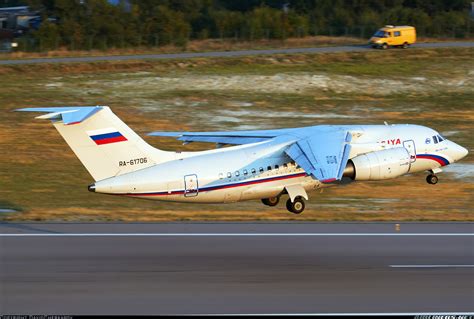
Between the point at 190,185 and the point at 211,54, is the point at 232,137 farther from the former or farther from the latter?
the point at 211,54

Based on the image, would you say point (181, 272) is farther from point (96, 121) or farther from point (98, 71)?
point (98, 71)

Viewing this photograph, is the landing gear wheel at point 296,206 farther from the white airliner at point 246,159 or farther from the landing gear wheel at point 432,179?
the landing gear wheel at point 432,179

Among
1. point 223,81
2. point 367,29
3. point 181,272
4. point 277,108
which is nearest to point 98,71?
point 223,81

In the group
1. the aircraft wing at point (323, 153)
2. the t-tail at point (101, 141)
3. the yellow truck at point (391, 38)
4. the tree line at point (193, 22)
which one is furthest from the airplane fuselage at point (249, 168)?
the tree line at point (193, 22)

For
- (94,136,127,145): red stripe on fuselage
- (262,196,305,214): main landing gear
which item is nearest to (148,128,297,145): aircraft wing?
(262,196,305,214): main landing gear

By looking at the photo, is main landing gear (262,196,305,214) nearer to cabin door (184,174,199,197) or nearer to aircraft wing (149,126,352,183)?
aircraft wing (149,126,352,183)

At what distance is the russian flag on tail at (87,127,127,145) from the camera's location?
81.0ft

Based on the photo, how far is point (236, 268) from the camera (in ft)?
68.9

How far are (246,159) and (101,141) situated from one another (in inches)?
226

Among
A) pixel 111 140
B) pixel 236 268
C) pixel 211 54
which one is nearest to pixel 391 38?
pixel 211 54

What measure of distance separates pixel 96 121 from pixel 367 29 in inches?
2398

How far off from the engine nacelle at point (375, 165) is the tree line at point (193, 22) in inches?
1889

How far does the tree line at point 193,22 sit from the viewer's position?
76125 millimetres

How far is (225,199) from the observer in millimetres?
28641
